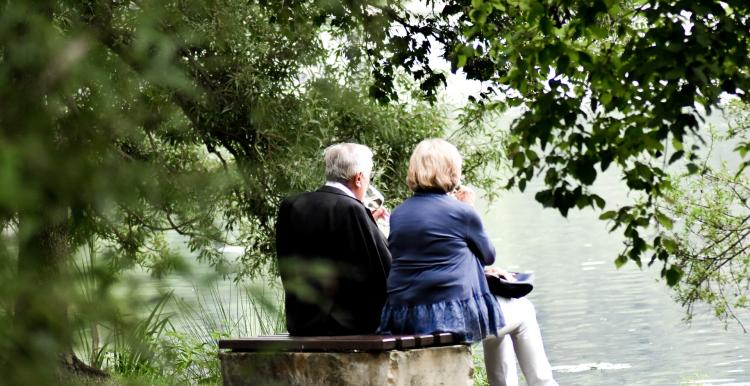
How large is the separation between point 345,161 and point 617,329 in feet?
74.6

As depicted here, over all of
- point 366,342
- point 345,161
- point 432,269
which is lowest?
point 366,342

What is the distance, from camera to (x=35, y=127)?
113cm

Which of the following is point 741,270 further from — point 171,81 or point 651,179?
point 171,81

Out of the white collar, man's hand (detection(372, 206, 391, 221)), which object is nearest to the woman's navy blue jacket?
the white collar

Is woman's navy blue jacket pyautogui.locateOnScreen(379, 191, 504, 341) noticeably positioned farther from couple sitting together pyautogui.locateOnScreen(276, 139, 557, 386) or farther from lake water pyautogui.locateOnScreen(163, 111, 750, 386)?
lake water pyautogui.locateOnScreen(163, 111, 750, 386)

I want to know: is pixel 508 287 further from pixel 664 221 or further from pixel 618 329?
pixel 618 329

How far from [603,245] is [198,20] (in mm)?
52307

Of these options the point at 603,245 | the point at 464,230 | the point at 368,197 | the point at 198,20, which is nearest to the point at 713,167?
the point at 368,197

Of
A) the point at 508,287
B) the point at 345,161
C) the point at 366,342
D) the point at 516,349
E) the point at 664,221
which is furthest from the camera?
the point at 516,349

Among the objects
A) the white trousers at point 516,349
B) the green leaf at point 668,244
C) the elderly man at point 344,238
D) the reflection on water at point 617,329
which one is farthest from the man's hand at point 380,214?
the reflection on water at point 617,329

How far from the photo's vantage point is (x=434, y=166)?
5.20 m

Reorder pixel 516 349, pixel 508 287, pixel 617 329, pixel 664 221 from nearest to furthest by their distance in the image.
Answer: pixel 664 221 < pixel 508 287 < pixel 516 349 < pixel 617 329

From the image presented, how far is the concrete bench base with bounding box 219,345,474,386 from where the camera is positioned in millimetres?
4867

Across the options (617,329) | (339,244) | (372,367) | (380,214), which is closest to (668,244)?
(372,367)
